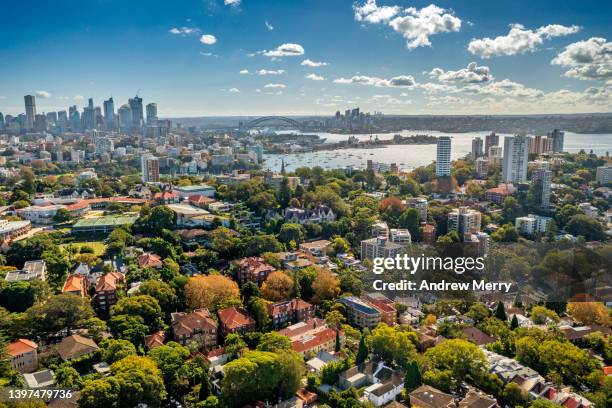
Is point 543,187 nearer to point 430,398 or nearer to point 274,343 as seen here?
point 430,398

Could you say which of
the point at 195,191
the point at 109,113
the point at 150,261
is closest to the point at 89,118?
the point at 109,113

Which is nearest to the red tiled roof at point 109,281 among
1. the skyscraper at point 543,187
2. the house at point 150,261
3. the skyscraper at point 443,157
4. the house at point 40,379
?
the house at point 150,261

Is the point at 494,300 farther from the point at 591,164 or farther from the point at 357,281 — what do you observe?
the point at 591,164

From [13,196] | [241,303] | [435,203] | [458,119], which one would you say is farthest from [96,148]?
[458,119]

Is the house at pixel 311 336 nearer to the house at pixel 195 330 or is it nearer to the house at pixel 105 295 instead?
the house at pixel 195 330

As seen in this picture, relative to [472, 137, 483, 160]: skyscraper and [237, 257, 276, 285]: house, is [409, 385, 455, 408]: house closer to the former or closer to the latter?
[237, 257, 276, 285]: house
